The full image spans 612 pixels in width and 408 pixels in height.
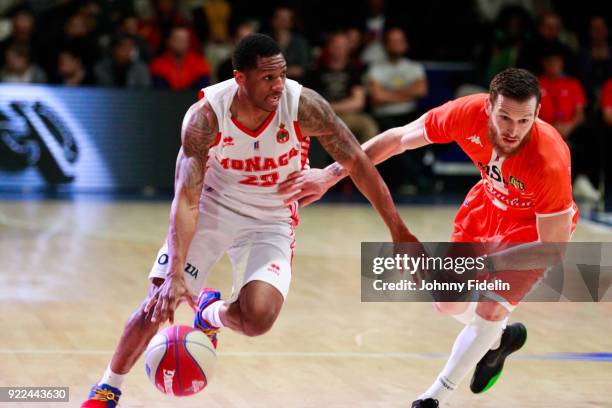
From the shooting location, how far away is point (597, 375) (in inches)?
246

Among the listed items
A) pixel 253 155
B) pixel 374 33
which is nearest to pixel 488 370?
pixel 253 155

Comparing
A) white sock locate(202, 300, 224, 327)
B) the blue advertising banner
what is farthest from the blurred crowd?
white sock locate(202, 300, 224, 327)

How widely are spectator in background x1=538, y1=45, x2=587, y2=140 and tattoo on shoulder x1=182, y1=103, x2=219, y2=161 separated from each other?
902 centimetres

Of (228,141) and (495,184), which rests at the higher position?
(228,141)

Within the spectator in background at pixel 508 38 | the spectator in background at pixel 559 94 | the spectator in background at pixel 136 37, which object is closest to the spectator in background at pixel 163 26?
the spectator in background at pixel 136 37

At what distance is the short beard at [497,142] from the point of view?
210 inches

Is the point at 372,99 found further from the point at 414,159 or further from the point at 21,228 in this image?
the point at 21,228

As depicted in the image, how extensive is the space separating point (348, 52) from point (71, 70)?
3.71m

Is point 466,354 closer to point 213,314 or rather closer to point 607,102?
point 213,314

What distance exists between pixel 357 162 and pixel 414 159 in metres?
9.30

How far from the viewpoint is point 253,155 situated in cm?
548

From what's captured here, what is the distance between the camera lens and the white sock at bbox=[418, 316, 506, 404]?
5379 millimetres

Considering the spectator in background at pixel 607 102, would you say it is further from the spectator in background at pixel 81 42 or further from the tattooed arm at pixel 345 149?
the tattooed arm at pixel 345 149

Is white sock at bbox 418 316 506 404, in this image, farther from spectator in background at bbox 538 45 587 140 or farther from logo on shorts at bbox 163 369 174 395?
spectator in background at bbox 538 45 587 140
